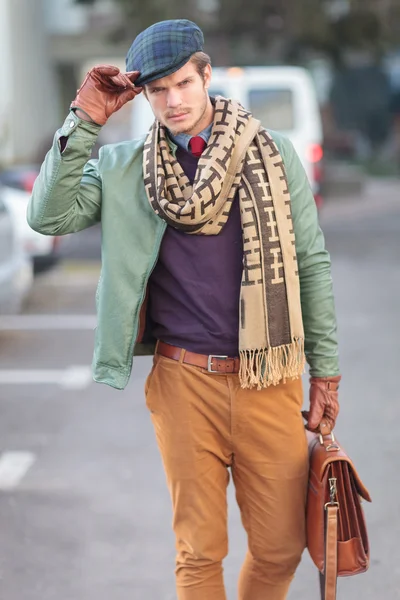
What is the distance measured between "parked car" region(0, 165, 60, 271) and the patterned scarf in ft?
24.5

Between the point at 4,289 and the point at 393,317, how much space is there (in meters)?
3.34

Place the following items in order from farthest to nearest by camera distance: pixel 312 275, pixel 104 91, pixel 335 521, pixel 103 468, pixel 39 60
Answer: pixel 39 60 < pixel 103 468 < pixel 312 275 < pixel 335 521 < pixel 104 91

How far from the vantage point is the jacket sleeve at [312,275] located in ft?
10.1

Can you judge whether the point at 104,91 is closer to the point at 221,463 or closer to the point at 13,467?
the point at 221,463

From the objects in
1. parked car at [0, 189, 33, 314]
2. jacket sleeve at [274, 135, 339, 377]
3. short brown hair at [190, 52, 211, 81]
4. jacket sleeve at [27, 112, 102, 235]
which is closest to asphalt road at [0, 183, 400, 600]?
parked car at [0, 189, 33, 314]

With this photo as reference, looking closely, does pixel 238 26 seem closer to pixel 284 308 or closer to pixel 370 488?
pixel 370 488

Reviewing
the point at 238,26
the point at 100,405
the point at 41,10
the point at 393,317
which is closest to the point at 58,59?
the point at 41,10

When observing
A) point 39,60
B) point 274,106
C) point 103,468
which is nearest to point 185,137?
point 103,468

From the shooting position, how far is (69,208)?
295 cm

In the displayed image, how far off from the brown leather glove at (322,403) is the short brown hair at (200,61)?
968 millimetres

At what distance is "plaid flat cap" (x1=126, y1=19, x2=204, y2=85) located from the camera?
2.86m

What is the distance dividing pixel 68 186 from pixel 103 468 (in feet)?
8.96

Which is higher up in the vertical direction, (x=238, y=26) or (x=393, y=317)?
(x=238, y=26)

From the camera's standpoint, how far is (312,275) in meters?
3.13
